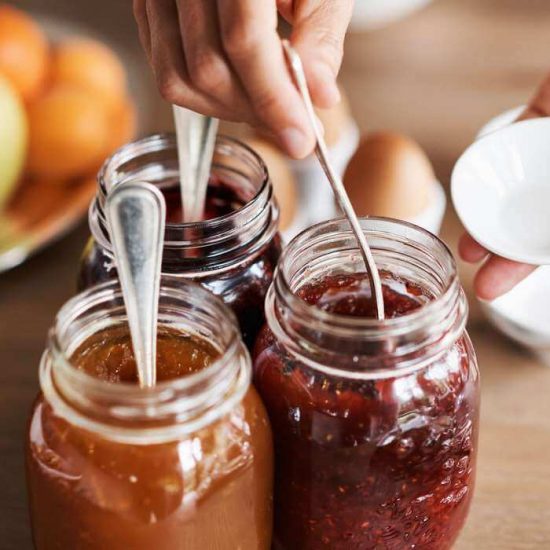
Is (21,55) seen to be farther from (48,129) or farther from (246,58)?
(246,58)

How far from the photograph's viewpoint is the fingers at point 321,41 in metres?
0.58

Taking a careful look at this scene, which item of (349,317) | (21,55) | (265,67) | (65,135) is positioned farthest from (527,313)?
(21,55)

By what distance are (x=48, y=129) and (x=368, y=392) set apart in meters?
0.69

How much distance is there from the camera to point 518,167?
909mm

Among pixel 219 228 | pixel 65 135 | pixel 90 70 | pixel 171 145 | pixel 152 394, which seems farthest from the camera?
pixel 90 70

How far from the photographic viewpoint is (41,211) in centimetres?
114

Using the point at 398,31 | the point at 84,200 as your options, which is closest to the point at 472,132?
the point at 398,31

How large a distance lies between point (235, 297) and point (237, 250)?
0.04 meters

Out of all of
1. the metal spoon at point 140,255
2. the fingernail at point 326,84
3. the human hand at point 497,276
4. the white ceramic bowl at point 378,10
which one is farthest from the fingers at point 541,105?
the metal spoon at point 140,255

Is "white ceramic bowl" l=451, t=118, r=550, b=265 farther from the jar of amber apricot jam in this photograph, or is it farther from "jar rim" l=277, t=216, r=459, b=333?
the jar of amber apricot jam

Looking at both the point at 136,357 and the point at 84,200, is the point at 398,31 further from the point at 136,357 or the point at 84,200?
the point at 136,357

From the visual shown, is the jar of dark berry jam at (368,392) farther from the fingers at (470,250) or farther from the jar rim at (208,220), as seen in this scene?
the fingers at (470,250)

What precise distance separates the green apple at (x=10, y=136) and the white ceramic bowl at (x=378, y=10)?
20.0 inches

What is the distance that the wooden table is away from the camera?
0.81 m
